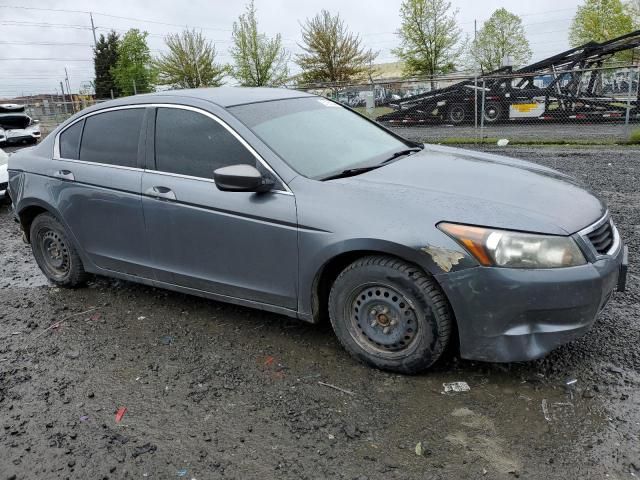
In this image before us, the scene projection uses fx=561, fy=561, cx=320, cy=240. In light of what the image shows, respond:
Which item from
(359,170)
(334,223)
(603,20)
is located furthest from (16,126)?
(603,20)

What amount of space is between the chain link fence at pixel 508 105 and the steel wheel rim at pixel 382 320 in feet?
37.1

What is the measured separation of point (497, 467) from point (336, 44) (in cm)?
3977

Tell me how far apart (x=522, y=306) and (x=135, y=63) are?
4607cm

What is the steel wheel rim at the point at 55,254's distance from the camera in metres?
4.87

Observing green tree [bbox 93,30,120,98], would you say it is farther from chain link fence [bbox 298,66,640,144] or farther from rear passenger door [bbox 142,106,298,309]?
rear passenger door [bbox 142,106,298,309]

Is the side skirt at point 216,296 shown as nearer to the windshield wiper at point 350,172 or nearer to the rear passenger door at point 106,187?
the rear passenger door at point 106,187

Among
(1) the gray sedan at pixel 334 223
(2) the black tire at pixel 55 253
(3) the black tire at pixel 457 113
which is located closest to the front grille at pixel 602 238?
(1) the gray sedan at pixel 334 223

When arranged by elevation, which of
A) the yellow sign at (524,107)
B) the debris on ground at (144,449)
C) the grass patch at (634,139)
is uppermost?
the yellow sign at (524,107)

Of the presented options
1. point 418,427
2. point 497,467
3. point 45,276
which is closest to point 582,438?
point 497,467

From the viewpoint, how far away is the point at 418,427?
9.14ft

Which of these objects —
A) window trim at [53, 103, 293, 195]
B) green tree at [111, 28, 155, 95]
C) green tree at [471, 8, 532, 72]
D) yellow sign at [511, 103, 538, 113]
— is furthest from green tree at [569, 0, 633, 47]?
window trim at [53, 103, 293, 195]

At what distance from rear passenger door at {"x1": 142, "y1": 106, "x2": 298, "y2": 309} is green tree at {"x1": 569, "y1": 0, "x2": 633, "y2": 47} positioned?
121ft

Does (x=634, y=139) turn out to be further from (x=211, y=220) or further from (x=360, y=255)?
(x=211, y=220)

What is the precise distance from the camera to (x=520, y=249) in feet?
9.20
